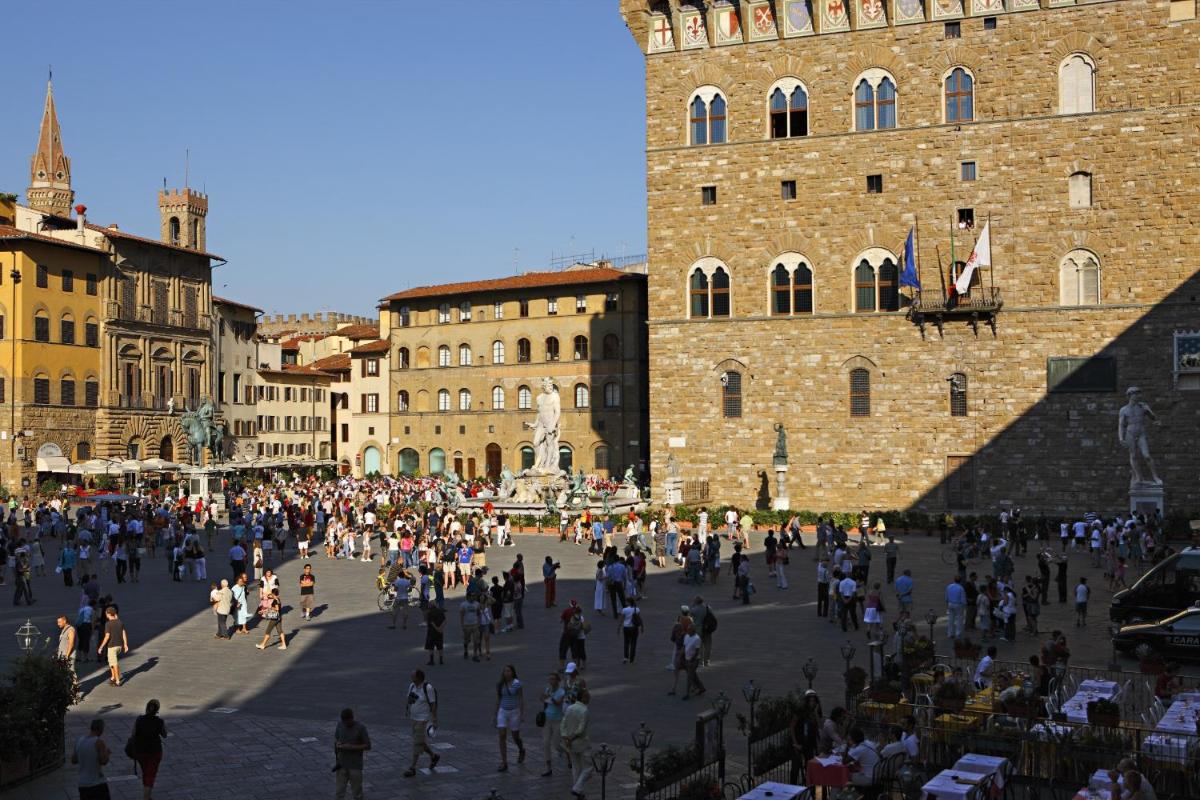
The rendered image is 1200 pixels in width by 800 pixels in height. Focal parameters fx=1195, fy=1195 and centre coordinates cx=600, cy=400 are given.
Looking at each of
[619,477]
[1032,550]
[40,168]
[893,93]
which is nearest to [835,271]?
[893,93]

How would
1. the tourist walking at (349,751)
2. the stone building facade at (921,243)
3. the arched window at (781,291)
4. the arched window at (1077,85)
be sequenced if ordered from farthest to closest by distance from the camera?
the arched window at (781,291) < the arched window at (1077,85) < the stone building facade at (921,243) < the tourist walking at (349,751)

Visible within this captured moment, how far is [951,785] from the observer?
11398 millimetres

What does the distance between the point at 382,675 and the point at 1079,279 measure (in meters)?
29.6

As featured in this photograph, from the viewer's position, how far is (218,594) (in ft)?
72.3

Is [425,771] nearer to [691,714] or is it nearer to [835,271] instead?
[691,714]

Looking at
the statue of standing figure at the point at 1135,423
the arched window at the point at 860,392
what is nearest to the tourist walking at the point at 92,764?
the statue of standing figure at the point at 1135,423

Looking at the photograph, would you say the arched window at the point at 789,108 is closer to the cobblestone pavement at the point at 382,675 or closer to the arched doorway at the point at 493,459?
the cobblestone pavement at the point at 382,675

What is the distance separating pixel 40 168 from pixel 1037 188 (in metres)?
61.0

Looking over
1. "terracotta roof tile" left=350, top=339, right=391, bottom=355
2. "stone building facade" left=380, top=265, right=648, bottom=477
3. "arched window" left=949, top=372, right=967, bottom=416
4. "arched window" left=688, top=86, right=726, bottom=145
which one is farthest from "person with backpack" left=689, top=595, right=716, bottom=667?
"terracotta roof tile" left=350, top=339, right=391, bottom=355

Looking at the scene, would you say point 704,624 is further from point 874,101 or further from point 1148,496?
point 874,101

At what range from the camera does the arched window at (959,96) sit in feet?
135

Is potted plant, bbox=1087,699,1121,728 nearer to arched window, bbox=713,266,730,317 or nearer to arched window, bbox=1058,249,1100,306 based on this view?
arched window, bbox=1058,249,1100,306

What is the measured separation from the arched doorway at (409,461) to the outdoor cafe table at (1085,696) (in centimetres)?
5685

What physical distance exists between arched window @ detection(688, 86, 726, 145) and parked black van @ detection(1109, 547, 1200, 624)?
26.9 meters
